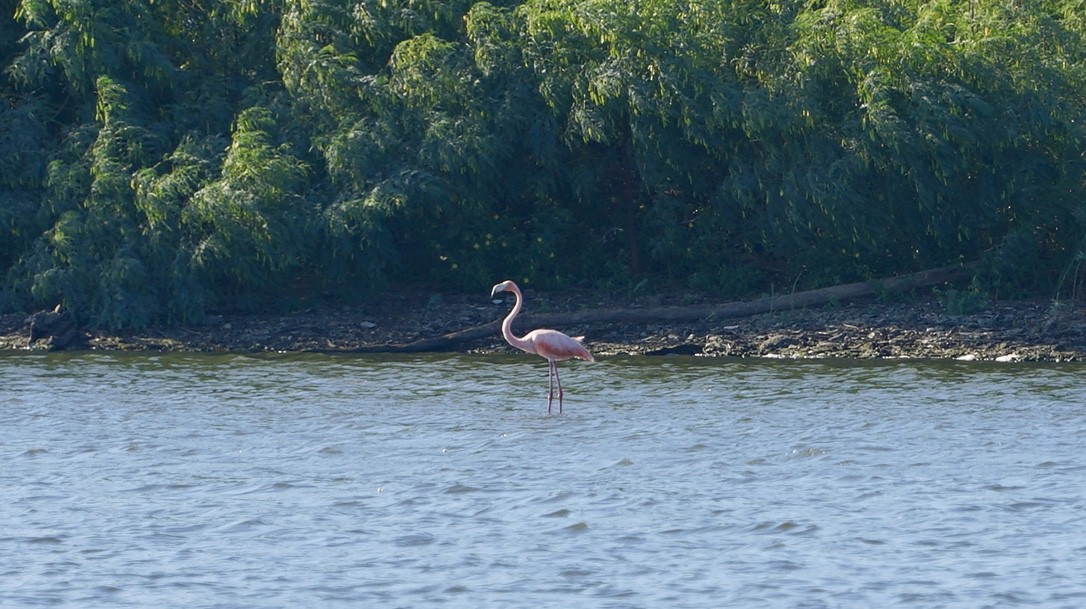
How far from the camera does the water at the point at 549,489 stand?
8.40 metres

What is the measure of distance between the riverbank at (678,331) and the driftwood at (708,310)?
9 cm

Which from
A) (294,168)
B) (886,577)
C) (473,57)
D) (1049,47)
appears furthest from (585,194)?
(886,577)

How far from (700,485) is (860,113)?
866cm

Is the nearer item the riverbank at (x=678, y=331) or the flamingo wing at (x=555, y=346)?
the flamingo wing at (x=555, y=346)

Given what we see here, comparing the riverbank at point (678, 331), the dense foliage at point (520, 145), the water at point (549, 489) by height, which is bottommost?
the water at point (549, 489)

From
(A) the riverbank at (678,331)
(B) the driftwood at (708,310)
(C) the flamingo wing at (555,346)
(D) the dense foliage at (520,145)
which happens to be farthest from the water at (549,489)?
(D) the dense foliage at (520,145)

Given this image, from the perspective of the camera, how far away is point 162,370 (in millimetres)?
17312

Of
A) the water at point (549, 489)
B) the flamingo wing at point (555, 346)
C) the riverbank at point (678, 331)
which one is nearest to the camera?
the water at point (549, 489)

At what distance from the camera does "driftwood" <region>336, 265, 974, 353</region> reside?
19016mm

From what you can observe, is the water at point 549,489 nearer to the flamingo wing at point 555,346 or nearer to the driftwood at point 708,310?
the flamingo wing at point 555,346

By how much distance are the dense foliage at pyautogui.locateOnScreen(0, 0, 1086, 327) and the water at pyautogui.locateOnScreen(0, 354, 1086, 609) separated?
278 centimetres

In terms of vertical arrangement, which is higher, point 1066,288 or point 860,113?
point 860,113

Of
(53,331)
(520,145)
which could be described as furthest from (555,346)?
(53,331)

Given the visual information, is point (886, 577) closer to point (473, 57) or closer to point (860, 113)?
point (860, 113)
